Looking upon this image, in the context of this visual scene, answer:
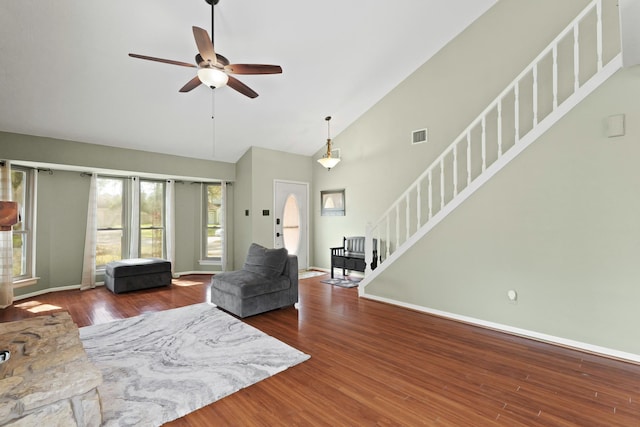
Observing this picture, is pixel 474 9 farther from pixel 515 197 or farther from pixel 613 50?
pixel 515 197

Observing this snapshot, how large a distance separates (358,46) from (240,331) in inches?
171

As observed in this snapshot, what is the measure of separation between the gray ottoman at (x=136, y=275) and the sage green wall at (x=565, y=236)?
517cm

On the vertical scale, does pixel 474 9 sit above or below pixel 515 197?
above

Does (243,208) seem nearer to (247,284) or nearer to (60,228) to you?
(247,284)

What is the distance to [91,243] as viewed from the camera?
5.68 metres

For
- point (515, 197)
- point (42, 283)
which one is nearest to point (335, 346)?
point (515, 197)

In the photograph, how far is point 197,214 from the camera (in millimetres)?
7066

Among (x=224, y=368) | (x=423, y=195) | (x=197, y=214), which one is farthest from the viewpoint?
(x=197, y=214)

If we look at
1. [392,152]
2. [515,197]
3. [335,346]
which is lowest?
[335,346]

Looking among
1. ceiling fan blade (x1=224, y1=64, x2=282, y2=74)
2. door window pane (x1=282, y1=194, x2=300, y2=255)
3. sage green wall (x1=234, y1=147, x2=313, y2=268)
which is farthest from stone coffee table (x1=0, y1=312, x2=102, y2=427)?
door window pane (x1=282, y1=194, x2=300, y2=255)

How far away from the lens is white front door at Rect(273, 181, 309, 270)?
6.80 metres

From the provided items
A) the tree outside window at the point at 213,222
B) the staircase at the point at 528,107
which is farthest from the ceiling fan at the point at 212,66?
the tree outside window at the point at 213,222

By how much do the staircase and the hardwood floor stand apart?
1.45 m

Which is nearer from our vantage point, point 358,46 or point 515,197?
point 515,197
